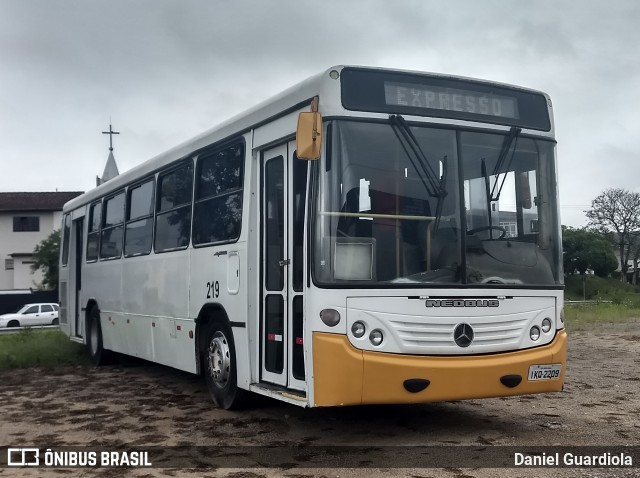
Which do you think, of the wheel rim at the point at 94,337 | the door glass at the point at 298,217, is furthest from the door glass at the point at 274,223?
the wheel rim at the point at 94,337

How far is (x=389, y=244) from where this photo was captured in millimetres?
6926

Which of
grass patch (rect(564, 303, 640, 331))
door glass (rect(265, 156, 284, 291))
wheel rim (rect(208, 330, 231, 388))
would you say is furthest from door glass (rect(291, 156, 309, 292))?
grass patch (rect(564, 303, 640, 331))

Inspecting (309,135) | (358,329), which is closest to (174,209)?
(309,135)

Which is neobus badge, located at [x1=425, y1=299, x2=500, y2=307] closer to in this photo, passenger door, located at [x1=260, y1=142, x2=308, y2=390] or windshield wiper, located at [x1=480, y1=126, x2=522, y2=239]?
windshield wiper, located at [x1=480, y1=126, x2=522, y2=239]

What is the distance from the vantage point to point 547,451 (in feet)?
21.9

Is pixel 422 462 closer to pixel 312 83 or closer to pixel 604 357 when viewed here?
pixel 312 83

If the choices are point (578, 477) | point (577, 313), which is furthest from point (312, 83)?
point (577, 313)

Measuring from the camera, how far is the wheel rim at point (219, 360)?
8.80 metres

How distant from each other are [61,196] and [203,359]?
54.0 meters

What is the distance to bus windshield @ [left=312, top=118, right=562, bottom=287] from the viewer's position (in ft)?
22.5

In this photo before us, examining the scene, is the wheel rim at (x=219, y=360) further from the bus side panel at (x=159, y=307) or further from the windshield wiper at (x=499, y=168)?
the windshield wiper at (x=499, y=168)

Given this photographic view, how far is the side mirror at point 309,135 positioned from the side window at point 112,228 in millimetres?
6635

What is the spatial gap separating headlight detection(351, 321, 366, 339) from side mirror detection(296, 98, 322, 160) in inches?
56.2

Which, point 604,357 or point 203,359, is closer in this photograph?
point 203,359
